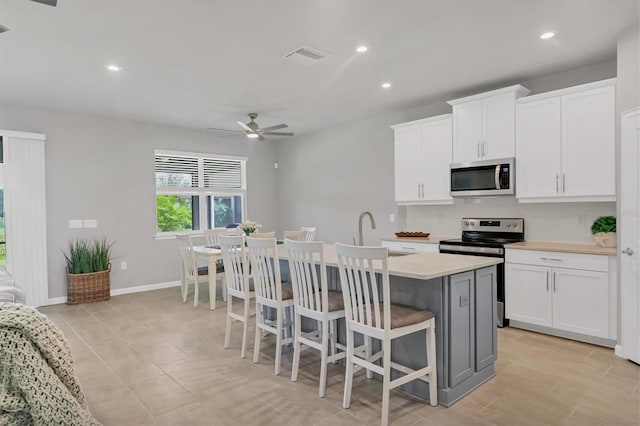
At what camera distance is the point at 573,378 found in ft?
9.14

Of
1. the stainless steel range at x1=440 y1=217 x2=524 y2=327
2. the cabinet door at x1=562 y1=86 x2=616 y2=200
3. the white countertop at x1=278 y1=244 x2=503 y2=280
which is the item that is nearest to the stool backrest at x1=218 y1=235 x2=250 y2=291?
the white countertop at x1=278 y1=244 x2=503 y2=280

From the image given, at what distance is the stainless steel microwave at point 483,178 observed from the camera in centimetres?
408

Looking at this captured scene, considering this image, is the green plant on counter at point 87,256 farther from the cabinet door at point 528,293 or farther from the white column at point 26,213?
the cabinet door at point 528,293

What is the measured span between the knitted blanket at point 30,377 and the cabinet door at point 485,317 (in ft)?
7.79

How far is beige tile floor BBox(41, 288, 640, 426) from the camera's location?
7.55 ft

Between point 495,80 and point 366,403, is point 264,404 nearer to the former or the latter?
point 366,403

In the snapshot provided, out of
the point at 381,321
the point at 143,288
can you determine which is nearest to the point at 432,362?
the point at 381,321

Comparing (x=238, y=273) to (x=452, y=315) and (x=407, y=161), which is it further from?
(x=407, y=161)

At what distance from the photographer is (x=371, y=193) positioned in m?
5.96

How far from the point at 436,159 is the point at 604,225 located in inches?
74.1

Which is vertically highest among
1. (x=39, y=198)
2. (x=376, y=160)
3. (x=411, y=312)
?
(x=376, y=160)

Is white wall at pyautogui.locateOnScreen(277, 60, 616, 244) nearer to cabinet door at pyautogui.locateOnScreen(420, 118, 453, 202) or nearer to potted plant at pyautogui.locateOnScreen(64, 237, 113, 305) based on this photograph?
cabinet door at pyautogui.locateOnScreen(420, 118, 453, 202)

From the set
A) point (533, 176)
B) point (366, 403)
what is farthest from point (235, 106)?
point (366, 403)

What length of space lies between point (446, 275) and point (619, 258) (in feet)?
6.32
